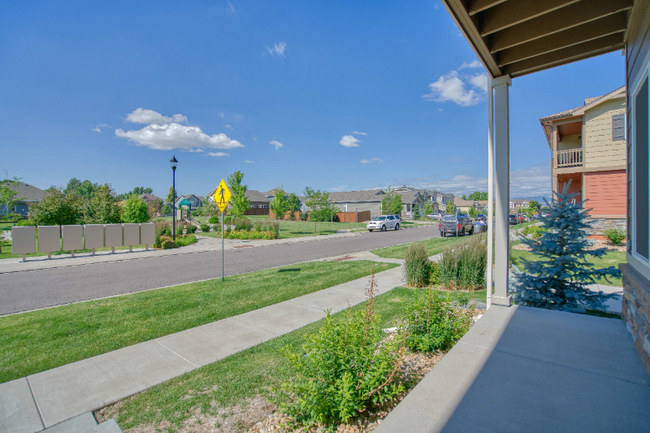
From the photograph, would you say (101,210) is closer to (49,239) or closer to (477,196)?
(49,239)

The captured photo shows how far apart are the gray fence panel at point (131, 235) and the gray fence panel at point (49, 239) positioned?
103 inches

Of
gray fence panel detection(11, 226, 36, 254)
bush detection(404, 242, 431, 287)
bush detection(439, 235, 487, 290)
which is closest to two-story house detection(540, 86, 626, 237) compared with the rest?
bush detection(439, 235, 487, 290)

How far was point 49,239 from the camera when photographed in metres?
13.7

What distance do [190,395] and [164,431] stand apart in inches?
21.2

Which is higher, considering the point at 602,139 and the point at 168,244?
the point at 602,139

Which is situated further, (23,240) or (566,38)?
(23,240)

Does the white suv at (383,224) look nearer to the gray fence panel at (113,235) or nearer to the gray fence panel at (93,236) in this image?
the gray fence panel at (113,235)

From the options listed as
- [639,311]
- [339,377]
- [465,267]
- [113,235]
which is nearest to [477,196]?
[113,235]

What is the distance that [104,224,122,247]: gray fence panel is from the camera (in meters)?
15.5

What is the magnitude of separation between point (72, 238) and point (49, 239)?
2.63 ft

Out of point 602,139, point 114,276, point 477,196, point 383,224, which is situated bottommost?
point 114,276

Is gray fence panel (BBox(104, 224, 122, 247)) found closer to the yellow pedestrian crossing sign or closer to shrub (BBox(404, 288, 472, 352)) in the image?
the yellow pedestrian crossing sign

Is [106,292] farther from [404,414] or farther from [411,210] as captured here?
[411,210]

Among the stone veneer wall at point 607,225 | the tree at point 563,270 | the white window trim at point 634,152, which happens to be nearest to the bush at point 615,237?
the stone veneer wall at point 607,225
